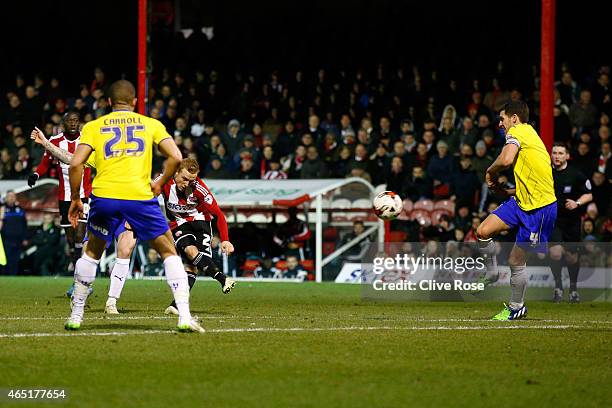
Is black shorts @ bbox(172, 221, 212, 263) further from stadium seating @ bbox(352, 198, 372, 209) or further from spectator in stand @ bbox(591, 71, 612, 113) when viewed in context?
spectator in stand @ bbox(591, 71, 612, 113)

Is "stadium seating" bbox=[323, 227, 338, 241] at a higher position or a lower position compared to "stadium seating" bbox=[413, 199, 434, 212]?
lower

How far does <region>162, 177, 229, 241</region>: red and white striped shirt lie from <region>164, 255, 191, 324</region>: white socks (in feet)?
10.9

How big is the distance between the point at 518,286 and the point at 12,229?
45.9ft

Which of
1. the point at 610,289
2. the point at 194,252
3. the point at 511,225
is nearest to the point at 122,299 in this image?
the point at 194,252

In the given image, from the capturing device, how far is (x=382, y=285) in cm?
1647

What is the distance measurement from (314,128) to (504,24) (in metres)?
5.57

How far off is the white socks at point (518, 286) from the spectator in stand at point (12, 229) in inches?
545

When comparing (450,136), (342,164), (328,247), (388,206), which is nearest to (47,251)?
(328,247)

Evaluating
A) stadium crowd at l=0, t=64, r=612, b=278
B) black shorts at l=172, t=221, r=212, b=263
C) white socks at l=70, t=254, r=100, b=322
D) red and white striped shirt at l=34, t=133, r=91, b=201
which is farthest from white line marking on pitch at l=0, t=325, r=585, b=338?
stadium crowd at l=0, t=64, r=612, b=278

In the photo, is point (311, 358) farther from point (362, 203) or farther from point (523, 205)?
point (362, 203)

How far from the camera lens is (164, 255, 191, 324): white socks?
9.81 meters

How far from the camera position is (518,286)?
12.5 meters

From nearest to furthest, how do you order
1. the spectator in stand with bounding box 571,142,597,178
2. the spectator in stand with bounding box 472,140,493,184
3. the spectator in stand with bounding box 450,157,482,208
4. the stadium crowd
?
the spectator in stand with bounding box 571,142,597,178
the spectator in stand with bounding box 450,157,482,208
the stadium crowd
the spectator in stand with bounding box 472,140,493,184

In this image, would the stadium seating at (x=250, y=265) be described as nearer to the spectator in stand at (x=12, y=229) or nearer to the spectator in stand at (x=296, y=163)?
the spectator in stand at (x=296, y=163)
